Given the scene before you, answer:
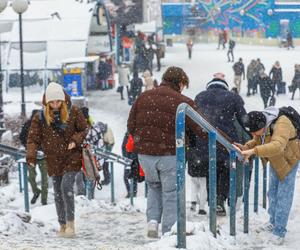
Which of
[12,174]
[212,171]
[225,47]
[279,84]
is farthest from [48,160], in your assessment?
[225,47]

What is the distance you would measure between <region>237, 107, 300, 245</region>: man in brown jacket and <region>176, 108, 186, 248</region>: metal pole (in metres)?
1.10

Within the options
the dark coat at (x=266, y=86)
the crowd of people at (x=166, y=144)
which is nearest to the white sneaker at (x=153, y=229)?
the crowd of people at (x=166, y=144)

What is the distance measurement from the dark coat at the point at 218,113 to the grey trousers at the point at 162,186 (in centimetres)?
126

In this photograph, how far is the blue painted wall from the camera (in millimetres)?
48900

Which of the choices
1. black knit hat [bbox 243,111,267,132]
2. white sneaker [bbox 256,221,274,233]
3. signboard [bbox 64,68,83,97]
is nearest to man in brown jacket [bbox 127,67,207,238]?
black knit hat [bbox 243,111,267,132]

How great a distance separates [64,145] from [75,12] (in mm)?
20882

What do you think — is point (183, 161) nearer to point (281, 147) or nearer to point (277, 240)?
point (281, 147)

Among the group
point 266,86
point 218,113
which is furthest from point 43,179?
point 266,86

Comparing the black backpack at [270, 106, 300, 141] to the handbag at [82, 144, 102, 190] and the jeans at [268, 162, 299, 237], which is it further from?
the handbag at [82, 144, 102, 190]

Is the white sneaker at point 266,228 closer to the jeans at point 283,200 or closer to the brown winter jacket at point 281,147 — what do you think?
the jeans at point 283,200

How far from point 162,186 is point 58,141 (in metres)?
1.04

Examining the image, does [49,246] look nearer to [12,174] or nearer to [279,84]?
[12,174]

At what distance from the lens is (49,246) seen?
4.64 m

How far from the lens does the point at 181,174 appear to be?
415 centimetres
